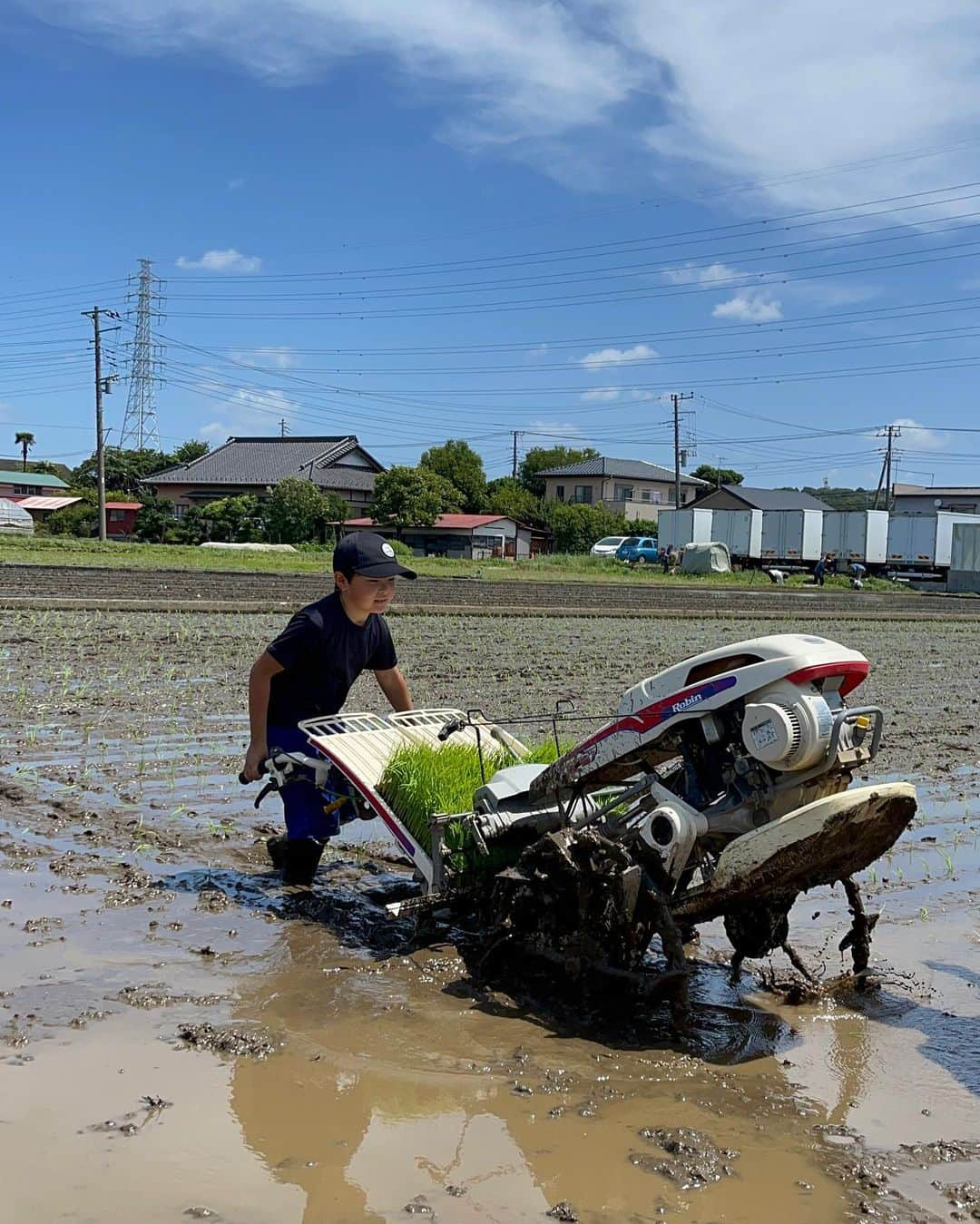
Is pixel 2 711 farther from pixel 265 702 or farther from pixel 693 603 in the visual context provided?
pixel 693 603

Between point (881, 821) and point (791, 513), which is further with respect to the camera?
point (791, 513)

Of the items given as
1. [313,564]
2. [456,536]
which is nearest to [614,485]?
[456,536]

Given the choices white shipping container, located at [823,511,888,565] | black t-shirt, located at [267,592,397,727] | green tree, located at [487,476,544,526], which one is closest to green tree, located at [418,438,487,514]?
green tree, located at [487,476,544,526]

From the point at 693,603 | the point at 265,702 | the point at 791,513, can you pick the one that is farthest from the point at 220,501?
the point at 265,702

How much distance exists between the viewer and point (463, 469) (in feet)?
247

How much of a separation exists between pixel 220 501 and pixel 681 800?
5452 centimetres

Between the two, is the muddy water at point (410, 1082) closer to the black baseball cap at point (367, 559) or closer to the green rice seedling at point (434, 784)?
the green rice seedling at point (434, 784)

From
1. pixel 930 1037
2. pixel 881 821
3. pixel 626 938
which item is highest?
pixel 881 821

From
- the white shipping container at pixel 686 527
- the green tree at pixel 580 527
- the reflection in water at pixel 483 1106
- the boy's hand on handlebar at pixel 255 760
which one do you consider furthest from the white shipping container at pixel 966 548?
the reflection in water at pixel 483 1106

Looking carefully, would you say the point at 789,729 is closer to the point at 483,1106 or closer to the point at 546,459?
the point at 483,1106

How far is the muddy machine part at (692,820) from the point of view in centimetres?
366

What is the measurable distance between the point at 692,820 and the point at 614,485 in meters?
78.7

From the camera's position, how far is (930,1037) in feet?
13.5

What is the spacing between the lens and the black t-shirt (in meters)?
5.32
